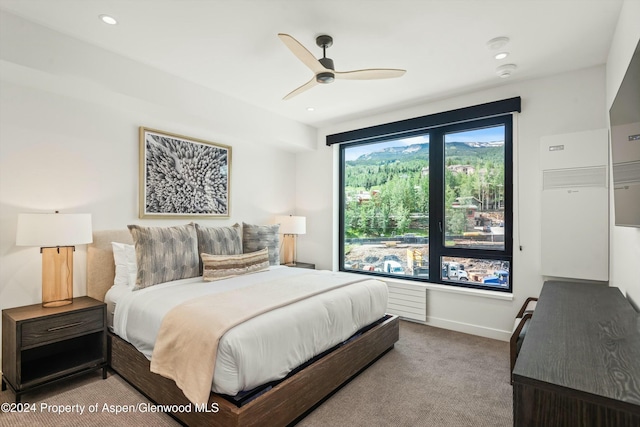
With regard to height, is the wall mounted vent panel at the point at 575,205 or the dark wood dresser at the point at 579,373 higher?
the wall mounted vent panel at the point at 575,205

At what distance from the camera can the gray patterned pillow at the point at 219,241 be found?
11.3 ft

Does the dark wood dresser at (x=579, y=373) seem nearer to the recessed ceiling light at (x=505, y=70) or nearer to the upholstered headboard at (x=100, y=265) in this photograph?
the recessed ceiling light at (x=505, y=70)

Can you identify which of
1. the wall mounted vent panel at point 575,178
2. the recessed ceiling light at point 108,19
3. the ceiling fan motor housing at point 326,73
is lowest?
the wall mounted vent panel at point 575,178

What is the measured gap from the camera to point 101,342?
2619 millimetres

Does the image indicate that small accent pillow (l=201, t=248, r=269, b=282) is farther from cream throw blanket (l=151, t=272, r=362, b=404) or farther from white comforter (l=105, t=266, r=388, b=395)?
cream throw blanket (l=151, t=272, r=362, b=404)

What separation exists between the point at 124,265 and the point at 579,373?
3.20 metres

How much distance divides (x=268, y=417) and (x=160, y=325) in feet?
3.03

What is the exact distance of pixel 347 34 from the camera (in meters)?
2.47

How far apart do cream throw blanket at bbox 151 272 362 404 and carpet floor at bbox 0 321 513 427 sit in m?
0.44

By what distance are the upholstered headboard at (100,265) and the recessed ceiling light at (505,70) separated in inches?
155

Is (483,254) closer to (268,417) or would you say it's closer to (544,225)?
(544,225)

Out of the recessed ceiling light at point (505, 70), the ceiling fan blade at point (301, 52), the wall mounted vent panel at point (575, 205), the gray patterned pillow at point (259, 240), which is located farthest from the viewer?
the gray patterned pillow at point (259, 240)

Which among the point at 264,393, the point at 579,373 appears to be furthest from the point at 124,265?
Answer: the point at 579,373

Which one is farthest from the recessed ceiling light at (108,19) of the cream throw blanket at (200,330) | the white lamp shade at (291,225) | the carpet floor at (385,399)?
the white lamp shade at (291,225)
